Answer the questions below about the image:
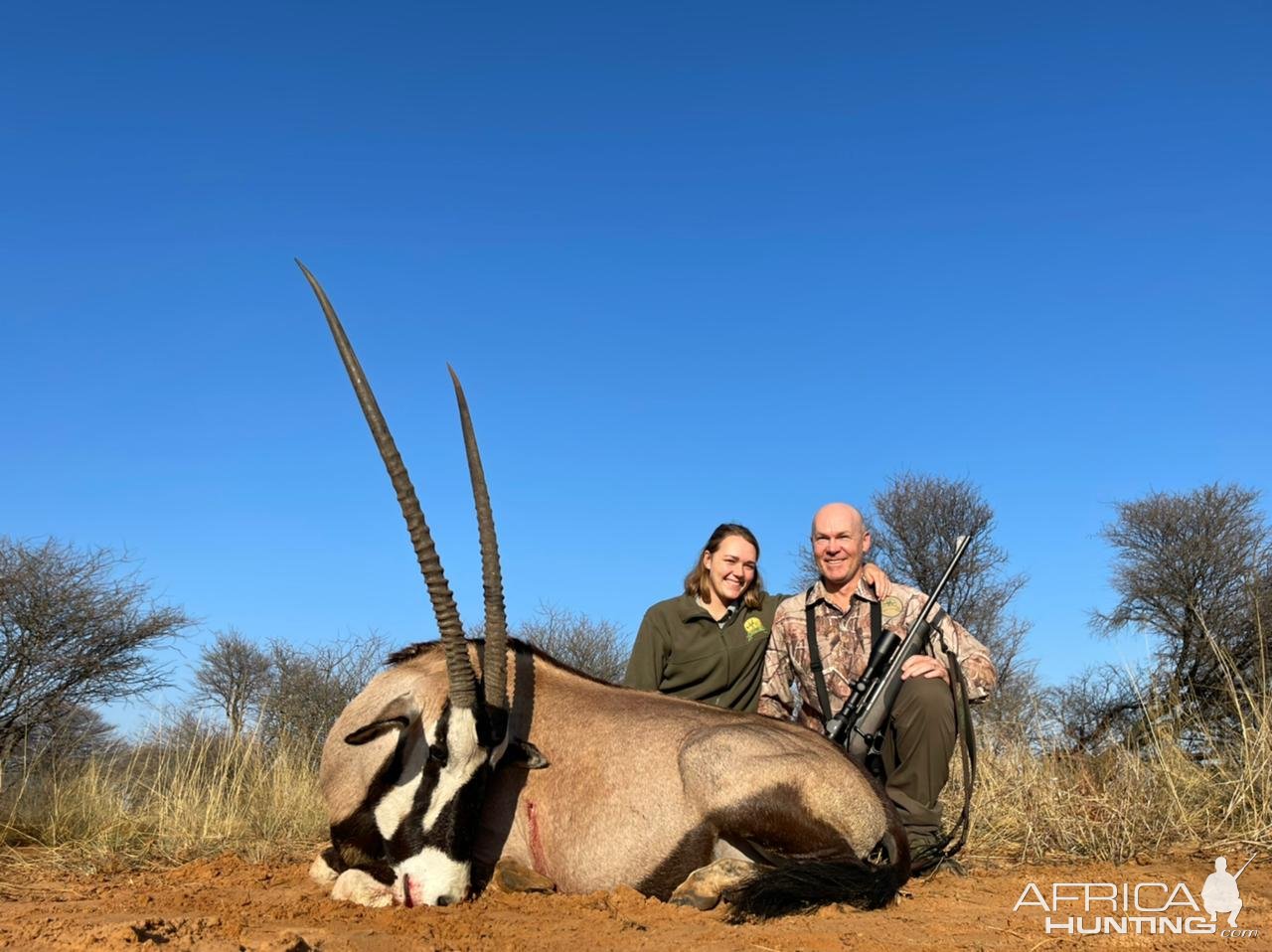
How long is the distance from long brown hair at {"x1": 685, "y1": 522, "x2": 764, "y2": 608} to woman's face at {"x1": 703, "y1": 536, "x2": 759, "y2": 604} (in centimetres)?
4

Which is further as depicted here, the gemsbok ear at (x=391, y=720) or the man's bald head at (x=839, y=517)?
the man's bald head at (x=839, y=517)

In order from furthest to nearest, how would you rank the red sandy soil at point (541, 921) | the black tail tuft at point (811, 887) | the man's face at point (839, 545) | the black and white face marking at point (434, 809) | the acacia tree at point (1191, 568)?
the acacia tree at point (1191, 568) → the man's face at point (839, 545) → the black and white face marking at point (434, 809) → the black tail tuft at point (811, 887) → the red sandy soil at point (541, 921)

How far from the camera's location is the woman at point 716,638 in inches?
247

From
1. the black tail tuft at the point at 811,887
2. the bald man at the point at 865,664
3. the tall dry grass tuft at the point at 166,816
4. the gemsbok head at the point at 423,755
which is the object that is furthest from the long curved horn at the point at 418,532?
the tall dry grass tuft at the point at 166,816

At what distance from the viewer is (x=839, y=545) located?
5859 millimetres

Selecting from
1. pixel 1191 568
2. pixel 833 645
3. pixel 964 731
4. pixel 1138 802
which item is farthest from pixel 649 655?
pixel 1191 568

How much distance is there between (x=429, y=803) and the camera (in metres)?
4.16

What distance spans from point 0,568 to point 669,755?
11171 millimetres

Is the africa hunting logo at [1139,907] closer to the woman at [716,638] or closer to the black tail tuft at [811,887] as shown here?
the black tail tuft at [811,887]

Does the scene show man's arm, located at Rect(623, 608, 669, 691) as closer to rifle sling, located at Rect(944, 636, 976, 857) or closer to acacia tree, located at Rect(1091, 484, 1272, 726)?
rifle sling, located at Rect(944, 636, 976, 857)

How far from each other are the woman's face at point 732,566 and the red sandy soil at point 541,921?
78.3 inches

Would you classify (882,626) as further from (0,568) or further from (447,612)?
(0,568)

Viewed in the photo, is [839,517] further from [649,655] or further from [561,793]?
[561,793]

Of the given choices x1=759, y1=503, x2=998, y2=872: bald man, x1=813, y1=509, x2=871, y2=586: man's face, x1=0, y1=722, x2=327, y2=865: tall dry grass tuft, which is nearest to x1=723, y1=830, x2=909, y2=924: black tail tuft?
x1=759, y1=503, x2=998, y2=872: bald man
